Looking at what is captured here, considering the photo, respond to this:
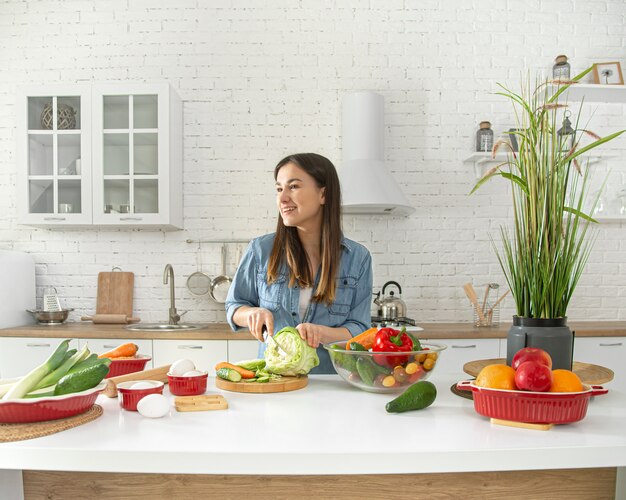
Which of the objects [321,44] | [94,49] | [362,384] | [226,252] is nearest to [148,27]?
[94,49]

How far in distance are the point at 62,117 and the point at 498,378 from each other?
11.4 ft

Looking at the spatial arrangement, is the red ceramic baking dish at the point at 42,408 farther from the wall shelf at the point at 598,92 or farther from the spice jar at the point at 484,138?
the wall shelf at the point at 598,92

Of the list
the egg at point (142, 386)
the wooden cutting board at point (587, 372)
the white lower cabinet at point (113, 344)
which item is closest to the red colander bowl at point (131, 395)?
the egg at point (142, 386)

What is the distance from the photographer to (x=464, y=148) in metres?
4.07

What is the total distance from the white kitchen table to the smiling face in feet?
2.95

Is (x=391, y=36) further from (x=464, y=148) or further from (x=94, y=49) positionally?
(x=94, y=49)

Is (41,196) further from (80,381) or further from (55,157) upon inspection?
(80,381)

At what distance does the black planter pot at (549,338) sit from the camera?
59.6 inches

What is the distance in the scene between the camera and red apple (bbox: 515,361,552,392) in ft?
3.96

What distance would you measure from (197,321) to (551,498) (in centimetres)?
315

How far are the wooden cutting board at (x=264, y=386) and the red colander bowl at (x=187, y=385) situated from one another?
10 centimetres

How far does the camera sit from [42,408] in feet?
3.97

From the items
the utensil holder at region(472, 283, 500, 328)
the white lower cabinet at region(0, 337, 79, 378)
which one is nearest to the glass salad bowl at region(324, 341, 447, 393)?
the utensil holder at region(472, 283, 500, 328)

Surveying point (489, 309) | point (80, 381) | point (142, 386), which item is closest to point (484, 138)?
point (489, 309)
